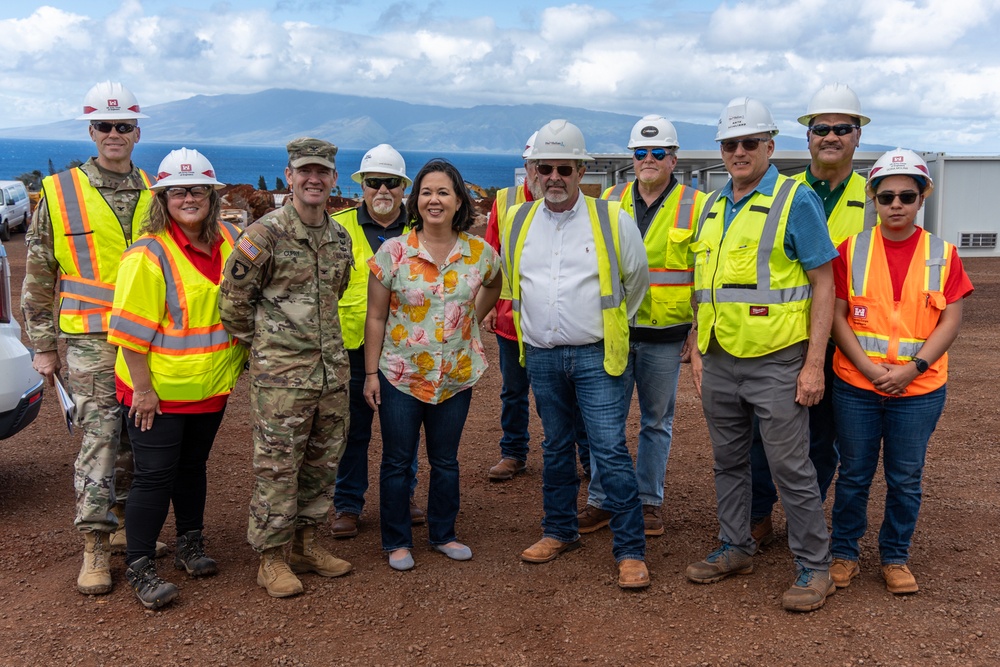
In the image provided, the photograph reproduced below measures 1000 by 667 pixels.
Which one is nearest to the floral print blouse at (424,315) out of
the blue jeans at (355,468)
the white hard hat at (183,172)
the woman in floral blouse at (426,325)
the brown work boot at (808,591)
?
the woman in floral blouse at (426,325)

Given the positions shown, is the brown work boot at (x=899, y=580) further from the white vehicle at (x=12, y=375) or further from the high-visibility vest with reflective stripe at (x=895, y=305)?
the white vehicle at (x=12, y=375)

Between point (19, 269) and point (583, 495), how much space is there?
1733 centimetres

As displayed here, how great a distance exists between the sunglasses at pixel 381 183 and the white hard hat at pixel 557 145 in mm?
1150

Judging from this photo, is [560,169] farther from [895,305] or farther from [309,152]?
[895,305]

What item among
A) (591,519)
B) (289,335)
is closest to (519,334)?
(289,335)

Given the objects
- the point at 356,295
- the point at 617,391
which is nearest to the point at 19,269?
the point at 356,295

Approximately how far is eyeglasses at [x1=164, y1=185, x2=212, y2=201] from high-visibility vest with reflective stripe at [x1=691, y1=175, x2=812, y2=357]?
2532 mm

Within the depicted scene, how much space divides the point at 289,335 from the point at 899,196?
298 centimetres

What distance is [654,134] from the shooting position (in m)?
5.23

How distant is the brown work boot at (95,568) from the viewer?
14.6ft

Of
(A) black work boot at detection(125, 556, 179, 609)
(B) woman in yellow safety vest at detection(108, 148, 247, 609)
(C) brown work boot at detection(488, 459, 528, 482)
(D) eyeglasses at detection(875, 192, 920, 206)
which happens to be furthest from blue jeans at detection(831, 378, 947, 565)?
(A) black work boot at detection(125, 556, 179, 609)

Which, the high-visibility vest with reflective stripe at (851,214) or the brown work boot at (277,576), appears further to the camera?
the high-visibility vest with reflective stripe at (851,214)

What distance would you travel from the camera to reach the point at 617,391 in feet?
15.0

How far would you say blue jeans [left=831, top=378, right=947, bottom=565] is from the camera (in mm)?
4203
